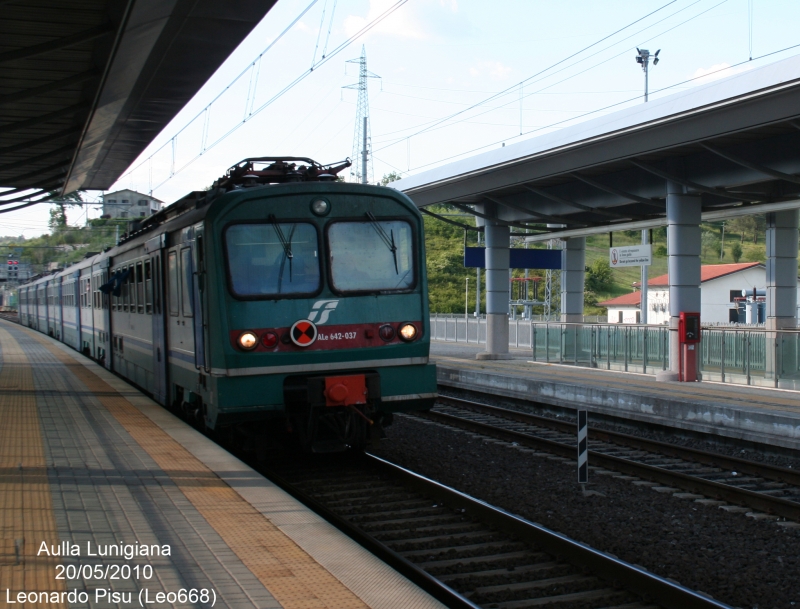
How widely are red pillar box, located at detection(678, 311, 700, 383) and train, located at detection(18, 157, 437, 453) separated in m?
10.2

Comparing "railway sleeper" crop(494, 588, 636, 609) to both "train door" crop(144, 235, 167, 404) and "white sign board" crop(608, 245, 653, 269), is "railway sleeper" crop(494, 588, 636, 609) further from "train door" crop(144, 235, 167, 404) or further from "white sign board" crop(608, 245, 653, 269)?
"white sign board" crop(608, 245, 653, 269)

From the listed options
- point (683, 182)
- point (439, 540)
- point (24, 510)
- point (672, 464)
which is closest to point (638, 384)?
point (683, 182)

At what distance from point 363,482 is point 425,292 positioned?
2.16 m

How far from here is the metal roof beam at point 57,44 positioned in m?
10.5

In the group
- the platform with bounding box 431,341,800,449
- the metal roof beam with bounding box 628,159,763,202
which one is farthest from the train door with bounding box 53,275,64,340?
the metal roof beam with bounding box 628,159,763,202

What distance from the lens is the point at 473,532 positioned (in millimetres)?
7156

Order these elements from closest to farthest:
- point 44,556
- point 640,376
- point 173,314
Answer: point 44,556 → point 173,314 → point 640,376

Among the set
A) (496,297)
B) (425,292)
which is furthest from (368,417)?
(496,297)

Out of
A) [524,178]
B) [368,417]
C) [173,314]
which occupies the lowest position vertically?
[368,417]

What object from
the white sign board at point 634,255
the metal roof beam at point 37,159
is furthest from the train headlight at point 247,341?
the white sign board at point 634,255

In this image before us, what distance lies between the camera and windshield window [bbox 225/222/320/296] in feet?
29.1

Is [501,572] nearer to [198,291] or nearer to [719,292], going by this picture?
[198,291]

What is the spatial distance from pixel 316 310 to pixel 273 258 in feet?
2.31

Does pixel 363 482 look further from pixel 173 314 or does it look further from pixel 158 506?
pixel 173 314
